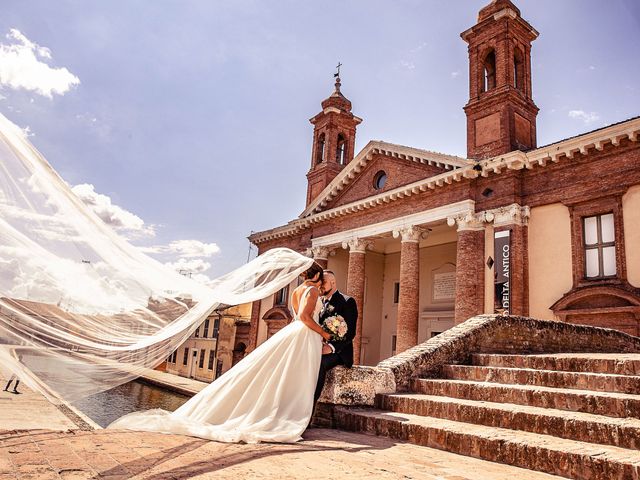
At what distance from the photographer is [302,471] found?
10.6 feet

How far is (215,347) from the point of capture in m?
33.5

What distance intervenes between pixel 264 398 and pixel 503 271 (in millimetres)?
13399

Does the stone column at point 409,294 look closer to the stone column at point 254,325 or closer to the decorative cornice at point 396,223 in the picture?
the decorative cornice at point 396,223

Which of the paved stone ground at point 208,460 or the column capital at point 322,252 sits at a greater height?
the column capital at point 322,252

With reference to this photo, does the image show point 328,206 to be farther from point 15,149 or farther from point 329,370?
point 15,149

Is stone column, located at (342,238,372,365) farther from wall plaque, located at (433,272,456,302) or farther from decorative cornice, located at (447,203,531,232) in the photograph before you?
decorative cornice, located at (447,203,531,232)

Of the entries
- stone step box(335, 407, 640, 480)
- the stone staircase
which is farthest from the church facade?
stone step box(335, 407, 640, 480)

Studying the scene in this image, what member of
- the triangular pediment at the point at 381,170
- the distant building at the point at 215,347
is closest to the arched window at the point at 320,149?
the triangular pediment at the point at 381,170

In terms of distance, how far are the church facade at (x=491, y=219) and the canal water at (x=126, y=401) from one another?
723 cm

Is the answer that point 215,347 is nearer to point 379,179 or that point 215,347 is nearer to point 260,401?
point 379,179

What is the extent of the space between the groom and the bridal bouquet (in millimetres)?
69

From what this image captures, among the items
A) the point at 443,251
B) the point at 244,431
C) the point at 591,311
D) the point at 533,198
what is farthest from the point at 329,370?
the point at 443,251

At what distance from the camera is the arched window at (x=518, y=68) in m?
19.9

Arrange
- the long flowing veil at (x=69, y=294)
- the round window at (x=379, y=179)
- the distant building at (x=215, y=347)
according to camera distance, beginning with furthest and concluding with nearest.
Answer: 1. the distant building at (x=215, y=347)
2. the round window at (x=379, y=179)
3. the long flowing veil at (x=69, y=294)
